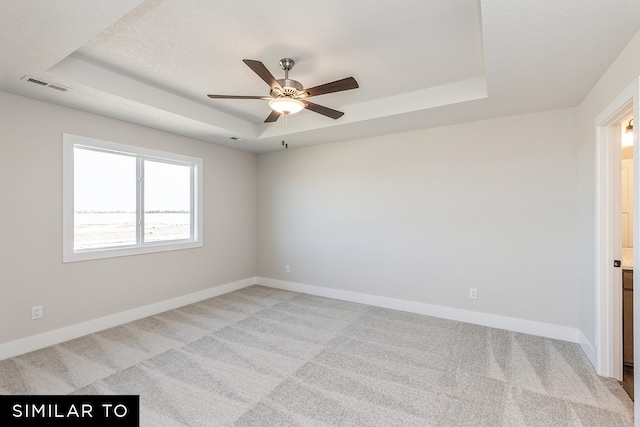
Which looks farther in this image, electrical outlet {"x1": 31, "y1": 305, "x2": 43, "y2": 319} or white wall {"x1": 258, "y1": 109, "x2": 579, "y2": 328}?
white wall {"x1": 258, "y1": 109, "x2": 579, "y2": 328}

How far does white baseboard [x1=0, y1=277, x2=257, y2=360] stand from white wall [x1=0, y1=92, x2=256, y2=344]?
55 mm

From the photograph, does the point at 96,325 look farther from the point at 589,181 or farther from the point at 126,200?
the point at 589,181

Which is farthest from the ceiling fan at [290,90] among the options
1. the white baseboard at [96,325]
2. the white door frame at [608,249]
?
the white baseboard at [96,325]

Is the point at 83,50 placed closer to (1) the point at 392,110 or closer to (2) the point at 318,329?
(1) the point at 392,110

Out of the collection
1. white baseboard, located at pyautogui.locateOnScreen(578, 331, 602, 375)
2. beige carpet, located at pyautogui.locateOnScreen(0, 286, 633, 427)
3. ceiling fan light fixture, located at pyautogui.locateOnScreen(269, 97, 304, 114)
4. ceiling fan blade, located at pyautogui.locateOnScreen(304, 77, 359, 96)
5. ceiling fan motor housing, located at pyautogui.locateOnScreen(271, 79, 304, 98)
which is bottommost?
beige carpet, located at pyautogui.locateOnScreen(0, 286, 633, 427)

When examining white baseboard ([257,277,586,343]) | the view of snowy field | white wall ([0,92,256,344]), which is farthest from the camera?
the view of snowy field

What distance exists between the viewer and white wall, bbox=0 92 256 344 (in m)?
2.75

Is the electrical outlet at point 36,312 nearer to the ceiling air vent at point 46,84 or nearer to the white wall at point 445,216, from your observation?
the ceiling air vent at point 46,84

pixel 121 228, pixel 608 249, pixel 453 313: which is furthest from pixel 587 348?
pixel 121 228

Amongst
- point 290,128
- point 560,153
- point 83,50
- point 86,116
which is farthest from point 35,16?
point 560,153

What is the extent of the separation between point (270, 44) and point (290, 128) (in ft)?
5.93

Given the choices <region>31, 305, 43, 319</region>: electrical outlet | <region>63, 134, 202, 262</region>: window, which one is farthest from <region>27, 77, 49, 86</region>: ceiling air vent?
<region>31, 305, 43, 319</region>: electrical outlet

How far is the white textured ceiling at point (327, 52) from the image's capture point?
5.65ft

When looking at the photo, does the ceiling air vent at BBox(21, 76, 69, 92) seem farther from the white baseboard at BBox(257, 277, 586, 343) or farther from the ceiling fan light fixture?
the white baseboard at BBox(257, 277, 586, 343)
